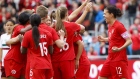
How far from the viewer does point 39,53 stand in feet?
40.5

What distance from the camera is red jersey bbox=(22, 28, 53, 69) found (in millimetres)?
12297

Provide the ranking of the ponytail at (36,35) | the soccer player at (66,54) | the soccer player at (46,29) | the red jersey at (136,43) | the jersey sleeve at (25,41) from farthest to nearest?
the red jersey at (136,43) < the soccer player at (66,54) < the soccer player at (46,29) < the jersey sleeve at (25,41) < the ponytail at (36,35)

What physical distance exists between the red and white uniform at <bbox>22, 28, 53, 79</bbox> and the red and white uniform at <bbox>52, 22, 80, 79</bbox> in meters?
0.81

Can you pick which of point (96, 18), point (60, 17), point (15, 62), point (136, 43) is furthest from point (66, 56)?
point (96, 18)

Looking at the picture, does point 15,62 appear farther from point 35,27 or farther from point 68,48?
point 35,27

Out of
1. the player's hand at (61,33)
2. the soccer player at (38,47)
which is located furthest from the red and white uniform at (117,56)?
the soccer player at (38,47)

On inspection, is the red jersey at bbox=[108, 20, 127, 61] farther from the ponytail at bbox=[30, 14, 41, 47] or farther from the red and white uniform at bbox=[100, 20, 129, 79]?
the ponytail at bbox=[30, 14, 41, 47]

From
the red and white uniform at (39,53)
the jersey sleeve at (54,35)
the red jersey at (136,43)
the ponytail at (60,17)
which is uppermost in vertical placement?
the ponytail at (60,17)

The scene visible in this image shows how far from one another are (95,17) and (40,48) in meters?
14.0

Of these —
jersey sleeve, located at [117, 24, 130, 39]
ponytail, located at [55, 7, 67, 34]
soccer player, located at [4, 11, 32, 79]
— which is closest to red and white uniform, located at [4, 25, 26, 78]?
soccer player, located at [4, 11, 32, 79]

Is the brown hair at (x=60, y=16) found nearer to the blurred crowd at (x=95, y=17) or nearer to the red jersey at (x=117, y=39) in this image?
the red jersey at (x=117, y=39)

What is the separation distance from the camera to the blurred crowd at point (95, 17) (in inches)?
910

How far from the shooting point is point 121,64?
1420 cm

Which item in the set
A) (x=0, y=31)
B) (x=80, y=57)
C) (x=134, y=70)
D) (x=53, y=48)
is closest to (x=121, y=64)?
(x=80, y=57)
